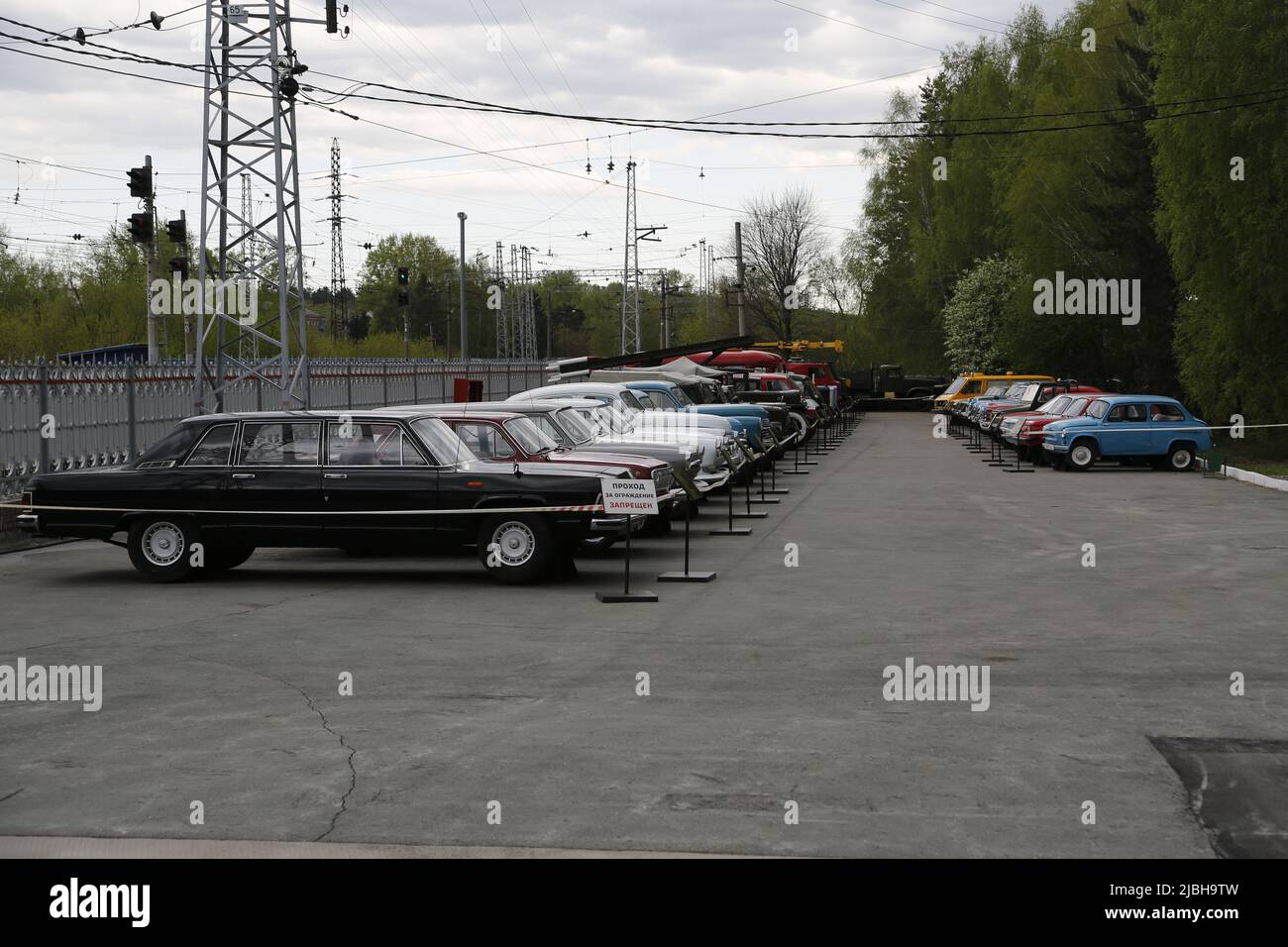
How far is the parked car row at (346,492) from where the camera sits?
13.9m

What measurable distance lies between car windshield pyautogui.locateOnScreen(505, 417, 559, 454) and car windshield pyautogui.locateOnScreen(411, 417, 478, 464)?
0.62m

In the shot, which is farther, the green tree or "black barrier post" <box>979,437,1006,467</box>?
the green tree

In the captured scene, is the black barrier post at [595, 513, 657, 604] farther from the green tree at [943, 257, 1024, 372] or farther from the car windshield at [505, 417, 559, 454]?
the green tree at [943, 257, 1024, 372]

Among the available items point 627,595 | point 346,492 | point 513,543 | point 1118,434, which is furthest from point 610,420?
point 1118,434

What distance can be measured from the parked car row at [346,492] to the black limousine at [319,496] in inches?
0.5

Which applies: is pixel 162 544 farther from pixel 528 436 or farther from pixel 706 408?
pixel 706 408

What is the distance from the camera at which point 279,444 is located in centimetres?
1443

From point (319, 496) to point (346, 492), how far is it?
0.26 metres

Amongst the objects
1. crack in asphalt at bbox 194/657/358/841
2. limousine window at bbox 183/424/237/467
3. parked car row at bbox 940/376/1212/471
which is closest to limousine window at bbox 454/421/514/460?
limousine window at bbox 183/424/237/467

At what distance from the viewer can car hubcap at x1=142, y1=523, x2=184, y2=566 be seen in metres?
14.3
